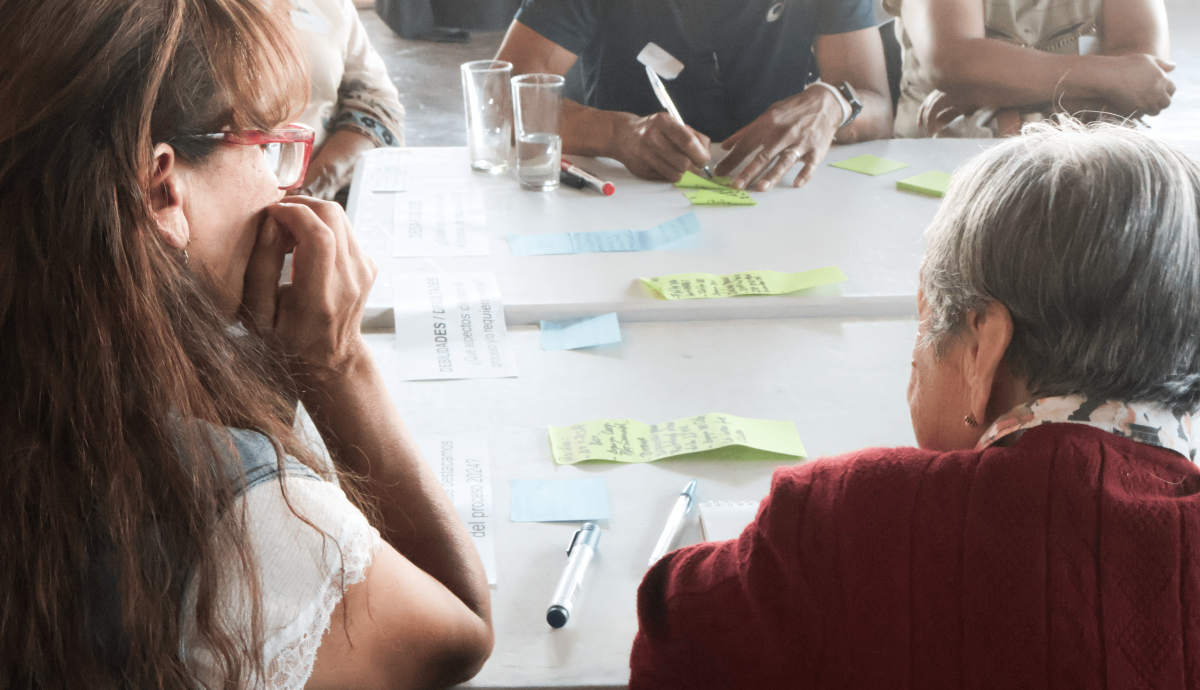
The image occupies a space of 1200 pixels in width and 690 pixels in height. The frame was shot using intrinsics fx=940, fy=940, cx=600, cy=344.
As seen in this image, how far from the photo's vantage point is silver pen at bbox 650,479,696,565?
853mm

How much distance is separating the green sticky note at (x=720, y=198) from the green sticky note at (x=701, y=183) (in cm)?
2

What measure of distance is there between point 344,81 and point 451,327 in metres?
1.17

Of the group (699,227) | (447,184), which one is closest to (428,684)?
(699,227)

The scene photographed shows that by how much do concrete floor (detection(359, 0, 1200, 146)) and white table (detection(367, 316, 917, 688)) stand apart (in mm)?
3232

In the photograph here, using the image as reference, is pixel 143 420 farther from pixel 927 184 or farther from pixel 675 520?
pixel 927 184

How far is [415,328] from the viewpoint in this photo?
1.24 metres

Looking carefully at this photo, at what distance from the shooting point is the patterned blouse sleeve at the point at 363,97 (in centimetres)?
211

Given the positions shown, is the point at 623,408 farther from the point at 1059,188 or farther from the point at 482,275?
the point at 1059,188

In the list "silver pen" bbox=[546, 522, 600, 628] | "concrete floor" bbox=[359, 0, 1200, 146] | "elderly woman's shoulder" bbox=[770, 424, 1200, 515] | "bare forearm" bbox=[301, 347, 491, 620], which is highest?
"elderly woman's shoulder" bbox=[770, 424, 1200, 515]

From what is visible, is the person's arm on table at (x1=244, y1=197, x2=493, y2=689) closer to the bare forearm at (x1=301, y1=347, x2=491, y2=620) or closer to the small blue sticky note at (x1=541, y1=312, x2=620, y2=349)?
the bare forearm at (x1=301, y1=347, x2=491, y2=620)

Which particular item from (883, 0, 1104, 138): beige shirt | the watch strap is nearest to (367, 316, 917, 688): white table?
the watch strap

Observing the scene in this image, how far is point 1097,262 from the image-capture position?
0.64 metres

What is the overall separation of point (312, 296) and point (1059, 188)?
0.63 m

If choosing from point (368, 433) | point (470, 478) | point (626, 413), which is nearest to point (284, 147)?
point (368, 433)
